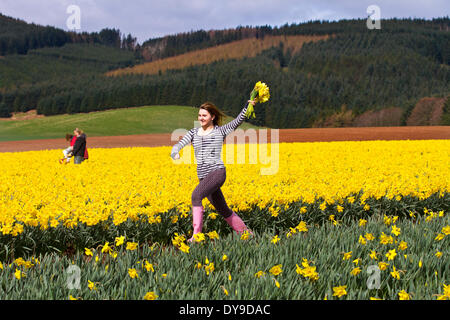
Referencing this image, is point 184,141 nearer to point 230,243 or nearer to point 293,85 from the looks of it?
point 230,243

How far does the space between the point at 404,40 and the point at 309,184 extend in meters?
209

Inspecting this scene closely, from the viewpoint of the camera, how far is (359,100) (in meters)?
129

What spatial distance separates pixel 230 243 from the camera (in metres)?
5.52

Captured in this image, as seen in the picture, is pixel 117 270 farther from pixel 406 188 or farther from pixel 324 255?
pixel 406 188

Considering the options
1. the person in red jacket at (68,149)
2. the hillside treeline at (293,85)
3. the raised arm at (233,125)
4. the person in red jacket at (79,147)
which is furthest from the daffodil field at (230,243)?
the hillside treeline at (293,85)

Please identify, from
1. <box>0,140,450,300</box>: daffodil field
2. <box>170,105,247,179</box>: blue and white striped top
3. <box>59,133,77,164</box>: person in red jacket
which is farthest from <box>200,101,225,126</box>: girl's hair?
<box>59,133,77,164</box>: person in red jacket

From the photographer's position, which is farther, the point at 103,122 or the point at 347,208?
the point at 103,122

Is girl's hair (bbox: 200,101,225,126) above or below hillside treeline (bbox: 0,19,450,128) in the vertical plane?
below

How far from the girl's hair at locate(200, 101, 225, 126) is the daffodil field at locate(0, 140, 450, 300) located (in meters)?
1.54

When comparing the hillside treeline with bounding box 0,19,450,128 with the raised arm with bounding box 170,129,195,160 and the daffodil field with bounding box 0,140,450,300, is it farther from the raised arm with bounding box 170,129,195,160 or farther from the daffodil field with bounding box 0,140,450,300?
the raised arm with bounding box 170,129,195,160

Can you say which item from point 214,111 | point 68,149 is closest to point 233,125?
point 214,111

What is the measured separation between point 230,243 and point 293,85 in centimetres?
13042

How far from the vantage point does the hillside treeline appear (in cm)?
10081
